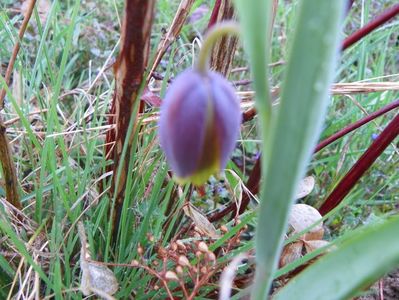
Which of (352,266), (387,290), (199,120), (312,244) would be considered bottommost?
(387,290)

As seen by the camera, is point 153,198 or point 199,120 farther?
point 153,198

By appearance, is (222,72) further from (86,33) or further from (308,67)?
(86,33)

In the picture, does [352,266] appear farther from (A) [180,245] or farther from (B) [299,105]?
(A) [180,245]

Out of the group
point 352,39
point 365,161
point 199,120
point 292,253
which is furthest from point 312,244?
point 199,120

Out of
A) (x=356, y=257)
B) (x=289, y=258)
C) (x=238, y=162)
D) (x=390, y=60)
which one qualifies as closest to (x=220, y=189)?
(x=238, y=162)

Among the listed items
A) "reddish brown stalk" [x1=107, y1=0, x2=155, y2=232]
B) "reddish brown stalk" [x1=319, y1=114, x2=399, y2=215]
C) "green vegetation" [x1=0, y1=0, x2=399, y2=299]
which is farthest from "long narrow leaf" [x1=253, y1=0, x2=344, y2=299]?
"reddish brown stalk" [x1=319, y1=114, x2=399, y2=215]
